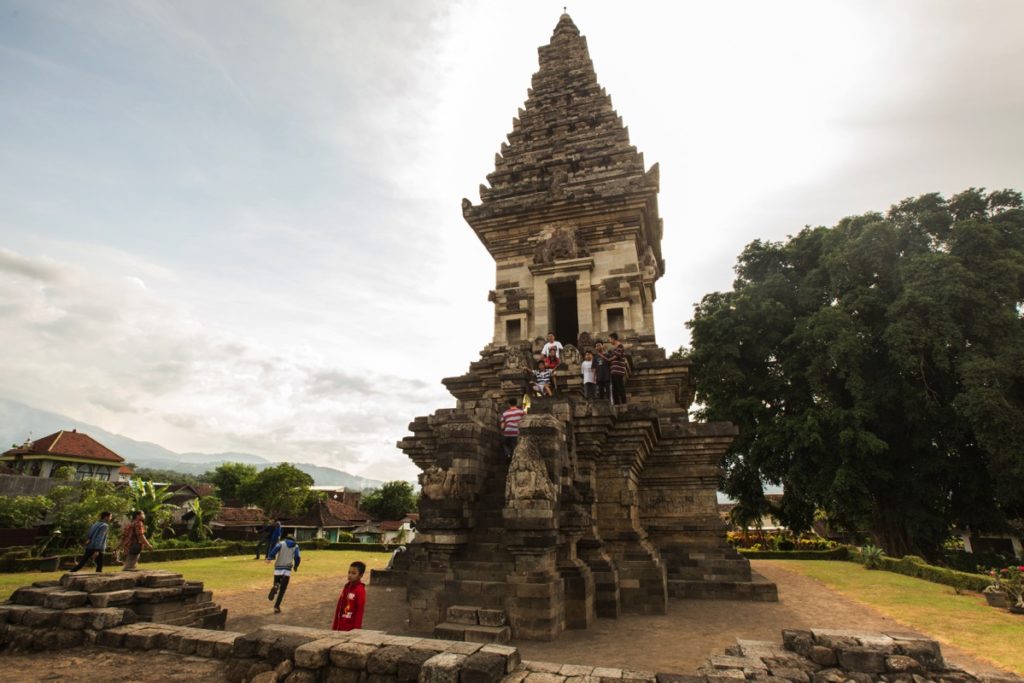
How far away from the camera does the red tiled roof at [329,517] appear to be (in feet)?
164

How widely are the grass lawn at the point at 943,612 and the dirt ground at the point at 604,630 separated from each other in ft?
1.62

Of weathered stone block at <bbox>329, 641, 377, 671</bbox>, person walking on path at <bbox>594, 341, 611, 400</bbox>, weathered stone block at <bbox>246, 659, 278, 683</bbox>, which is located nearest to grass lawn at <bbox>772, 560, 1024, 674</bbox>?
person walking on path at <bbox>594, 341, 611, 400</bbox>

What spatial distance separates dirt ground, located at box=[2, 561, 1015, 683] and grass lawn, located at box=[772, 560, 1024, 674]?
1.62 feet

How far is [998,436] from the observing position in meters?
17.3

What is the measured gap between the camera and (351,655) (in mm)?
5070

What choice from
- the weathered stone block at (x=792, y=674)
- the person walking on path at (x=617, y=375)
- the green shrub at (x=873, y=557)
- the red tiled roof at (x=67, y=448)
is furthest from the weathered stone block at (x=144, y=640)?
the red tiled roof at (x=67, y=448)

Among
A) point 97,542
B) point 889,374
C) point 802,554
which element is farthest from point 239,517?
point 889,374

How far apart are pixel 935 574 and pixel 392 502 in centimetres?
5533

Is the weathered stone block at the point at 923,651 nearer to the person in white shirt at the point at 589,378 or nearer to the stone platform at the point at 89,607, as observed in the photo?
the person in white shirt at the point at 589,378

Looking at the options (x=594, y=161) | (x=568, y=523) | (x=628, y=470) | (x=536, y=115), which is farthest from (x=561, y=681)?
(x=536, y=115)

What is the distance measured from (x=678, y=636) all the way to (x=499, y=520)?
353 centimetres

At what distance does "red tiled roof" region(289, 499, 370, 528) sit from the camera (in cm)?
4988

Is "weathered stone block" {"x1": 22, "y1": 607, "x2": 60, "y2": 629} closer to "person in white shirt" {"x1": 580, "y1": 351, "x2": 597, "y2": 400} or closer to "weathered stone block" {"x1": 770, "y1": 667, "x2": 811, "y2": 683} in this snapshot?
"weathered stone block" {"x1": 770, "y1": 667, "x2": 811, "y2": 683}

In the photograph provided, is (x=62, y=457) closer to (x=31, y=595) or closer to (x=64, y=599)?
(x=31, y=595)
